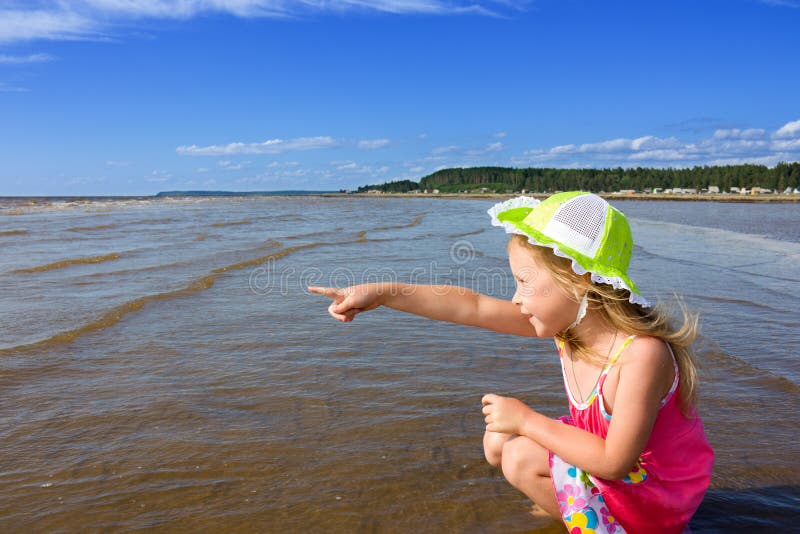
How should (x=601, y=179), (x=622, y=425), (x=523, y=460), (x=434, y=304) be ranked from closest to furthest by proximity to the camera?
1. (x=622, y=425)
2. (x=523, y=460)
3. (x=434, y=304)
4. (x=601, y=179)

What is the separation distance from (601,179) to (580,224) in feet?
423

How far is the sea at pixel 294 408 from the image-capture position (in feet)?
8.24

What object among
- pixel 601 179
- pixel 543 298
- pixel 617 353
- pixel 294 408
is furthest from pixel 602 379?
pixel 601 179

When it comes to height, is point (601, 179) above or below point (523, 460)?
above

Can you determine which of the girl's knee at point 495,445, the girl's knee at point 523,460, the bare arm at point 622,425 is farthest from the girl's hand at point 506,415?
the girl's knee at point 495,445

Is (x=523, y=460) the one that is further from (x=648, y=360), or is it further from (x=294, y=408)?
(x=294, y=408)

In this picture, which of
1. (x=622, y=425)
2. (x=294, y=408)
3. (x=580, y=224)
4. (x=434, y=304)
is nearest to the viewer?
(x=622, y=425)

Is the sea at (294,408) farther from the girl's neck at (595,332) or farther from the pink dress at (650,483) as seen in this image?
the girl's neck at (595,332)

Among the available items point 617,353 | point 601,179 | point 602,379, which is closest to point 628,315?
point 617,353

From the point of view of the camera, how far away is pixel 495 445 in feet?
8.18

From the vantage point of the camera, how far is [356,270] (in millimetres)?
9320

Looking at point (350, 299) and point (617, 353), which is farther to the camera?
point (350, 299)

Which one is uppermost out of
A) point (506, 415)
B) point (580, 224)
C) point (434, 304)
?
point (580, 224)

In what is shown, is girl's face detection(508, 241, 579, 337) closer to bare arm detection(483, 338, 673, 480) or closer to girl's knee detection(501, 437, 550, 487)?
bare arm detection(483, 338, 673, 480)
